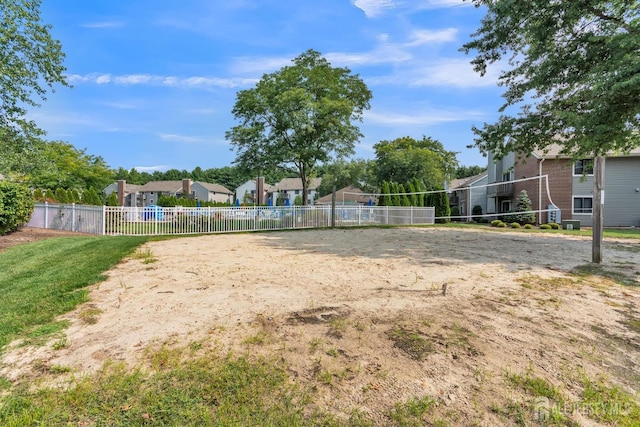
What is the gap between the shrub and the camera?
11094 mm

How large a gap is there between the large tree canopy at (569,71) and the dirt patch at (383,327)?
3478mm

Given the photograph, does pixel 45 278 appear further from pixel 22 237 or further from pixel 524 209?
pixel 524 209

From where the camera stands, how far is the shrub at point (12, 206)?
11094 millimetres

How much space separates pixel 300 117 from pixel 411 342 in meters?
19.1

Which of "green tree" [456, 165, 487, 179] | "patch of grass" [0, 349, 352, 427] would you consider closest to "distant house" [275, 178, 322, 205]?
"green tree" [456, 165, 487, 179]

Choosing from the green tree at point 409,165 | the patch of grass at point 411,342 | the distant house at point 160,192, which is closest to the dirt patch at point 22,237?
the patch of grass at point 411,342

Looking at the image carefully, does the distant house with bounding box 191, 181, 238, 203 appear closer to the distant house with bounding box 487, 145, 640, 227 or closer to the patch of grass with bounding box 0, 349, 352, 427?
Answer: the distant house with bounding box 487, 145, 640, 227

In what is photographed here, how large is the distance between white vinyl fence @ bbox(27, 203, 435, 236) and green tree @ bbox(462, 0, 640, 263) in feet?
27.2

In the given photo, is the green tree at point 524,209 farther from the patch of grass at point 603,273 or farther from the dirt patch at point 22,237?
the dirt patch at point 22,237

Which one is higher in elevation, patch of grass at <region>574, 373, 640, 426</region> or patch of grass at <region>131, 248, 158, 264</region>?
patch of grass at <region>131, 248, 158, 264</region>

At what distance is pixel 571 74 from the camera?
31.7 ft

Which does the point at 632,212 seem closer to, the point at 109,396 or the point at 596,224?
the point at 596,224

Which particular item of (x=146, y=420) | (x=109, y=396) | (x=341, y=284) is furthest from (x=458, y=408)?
(x=341, y=284)

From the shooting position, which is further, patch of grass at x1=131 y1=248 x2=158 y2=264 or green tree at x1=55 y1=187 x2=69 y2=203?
green tree at x1=55 y1=187 x2=69 y2=203
